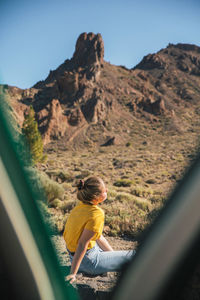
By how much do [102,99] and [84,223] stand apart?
61.2m

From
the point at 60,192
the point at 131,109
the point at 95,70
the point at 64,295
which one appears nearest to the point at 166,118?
the point at 131,109

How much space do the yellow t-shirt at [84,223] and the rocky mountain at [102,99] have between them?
40.1 meters

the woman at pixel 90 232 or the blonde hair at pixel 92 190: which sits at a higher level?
the blonde hair at pixel 92 190

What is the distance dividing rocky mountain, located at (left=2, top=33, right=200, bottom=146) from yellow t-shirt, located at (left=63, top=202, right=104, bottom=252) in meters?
40.1

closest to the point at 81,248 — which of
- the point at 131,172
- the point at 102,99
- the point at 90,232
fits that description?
the point at 90,232

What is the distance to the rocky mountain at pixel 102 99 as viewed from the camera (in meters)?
53.5

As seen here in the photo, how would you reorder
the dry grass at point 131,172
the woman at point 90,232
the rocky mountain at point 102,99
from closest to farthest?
1. the woman at point 90,232
2. the dry grass at point 131,172
3. the rocky mountain at point 102,99

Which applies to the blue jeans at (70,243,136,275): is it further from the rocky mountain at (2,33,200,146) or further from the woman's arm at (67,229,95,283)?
the rocky mountain at (2,33,200,146)

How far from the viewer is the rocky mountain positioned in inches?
2108

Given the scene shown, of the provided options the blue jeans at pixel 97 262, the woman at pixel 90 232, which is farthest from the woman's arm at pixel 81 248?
the blue jeans at pixel 97 262

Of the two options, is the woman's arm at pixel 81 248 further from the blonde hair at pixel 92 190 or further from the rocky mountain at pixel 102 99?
the rocky mountain at pixel 102 99

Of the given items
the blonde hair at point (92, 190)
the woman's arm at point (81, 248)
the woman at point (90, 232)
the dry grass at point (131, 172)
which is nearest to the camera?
the woman's arm at point (81, 248)

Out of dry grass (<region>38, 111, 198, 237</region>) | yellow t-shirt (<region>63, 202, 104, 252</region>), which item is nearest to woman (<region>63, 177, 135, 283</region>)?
yellow t-shirt (<region>63, 202, 104, 252</region>)

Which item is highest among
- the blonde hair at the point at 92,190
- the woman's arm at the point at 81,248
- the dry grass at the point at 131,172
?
the blonde hair at the point at 92,190
